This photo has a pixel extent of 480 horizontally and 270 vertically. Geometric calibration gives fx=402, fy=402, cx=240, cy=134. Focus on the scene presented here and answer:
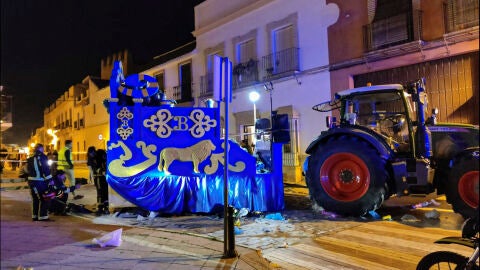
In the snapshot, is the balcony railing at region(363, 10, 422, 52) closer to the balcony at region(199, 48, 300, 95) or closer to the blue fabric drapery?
the balcony at region(199, 48, 300, 95)

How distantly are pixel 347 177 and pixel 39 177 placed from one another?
18.7 feet

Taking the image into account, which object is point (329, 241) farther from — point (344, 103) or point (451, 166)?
point (344, 103)

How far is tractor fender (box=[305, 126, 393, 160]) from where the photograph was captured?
7.43 m

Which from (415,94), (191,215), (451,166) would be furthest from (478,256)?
(191,215)

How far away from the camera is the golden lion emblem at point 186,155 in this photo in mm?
8344

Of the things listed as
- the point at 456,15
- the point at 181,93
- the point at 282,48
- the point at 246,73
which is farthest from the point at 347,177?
the point at 181,93

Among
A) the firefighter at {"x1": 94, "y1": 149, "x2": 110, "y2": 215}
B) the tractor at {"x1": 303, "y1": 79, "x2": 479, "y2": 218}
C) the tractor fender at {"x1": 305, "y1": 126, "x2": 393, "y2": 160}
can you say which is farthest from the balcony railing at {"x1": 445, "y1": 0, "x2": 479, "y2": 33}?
the firefighter at {"x1": 94, "y1": 149, "x2": 110, "y2": 215}

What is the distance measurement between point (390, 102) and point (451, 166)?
1.70 meters

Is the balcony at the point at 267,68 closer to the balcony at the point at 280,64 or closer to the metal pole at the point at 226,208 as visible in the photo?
the balcony at the point at 280,64

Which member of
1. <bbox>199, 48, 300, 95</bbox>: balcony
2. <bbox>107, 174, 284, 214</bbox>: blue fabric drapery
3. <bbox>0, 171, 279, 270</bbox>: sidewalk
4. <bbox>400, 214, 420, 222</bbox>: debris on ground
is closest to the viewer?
<bbox>0, 171, 279, 270</bbox>: sidewalk

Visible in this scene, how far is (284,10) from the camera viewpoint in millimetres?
16375

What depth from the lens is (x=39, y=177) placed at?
7.19 metres

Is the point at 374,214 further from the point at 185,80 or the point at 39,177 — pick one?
the point at 185,80

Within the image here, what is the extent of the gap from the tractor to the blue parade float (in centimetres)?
107
